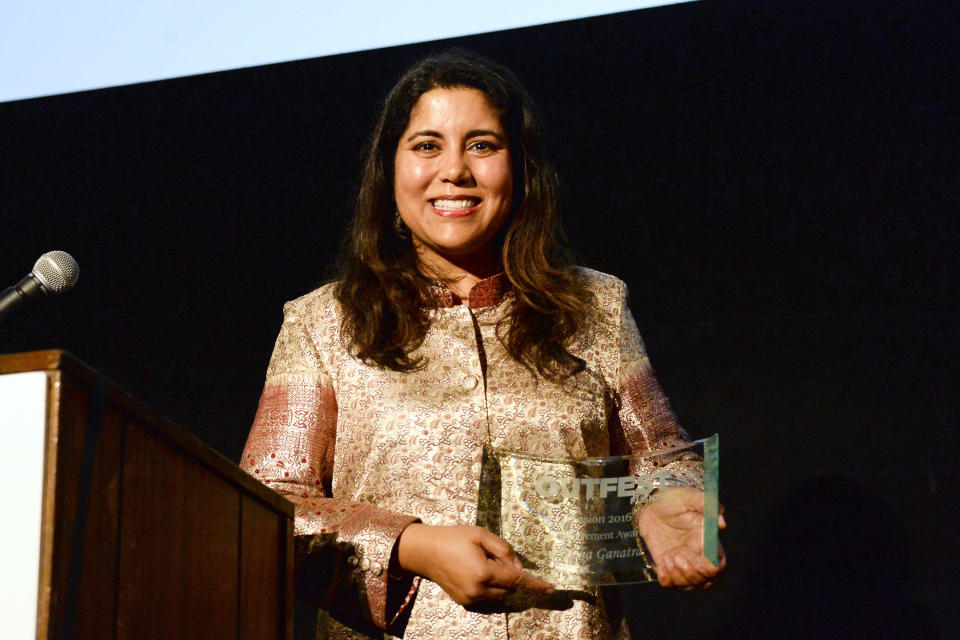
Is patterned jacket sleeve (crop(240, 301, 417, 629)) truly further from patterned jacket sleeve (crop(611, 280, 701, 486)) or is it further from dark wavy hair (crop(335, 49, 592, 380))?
patterned jacket sleeve (crop(611, 280, 701, 486))

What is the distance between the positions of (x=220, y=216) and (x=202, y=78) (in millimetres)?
350

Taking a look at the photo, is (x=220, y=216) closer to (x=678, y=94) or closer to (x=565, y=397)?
(x=678, y=94)

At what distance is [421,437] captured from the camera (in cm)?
139

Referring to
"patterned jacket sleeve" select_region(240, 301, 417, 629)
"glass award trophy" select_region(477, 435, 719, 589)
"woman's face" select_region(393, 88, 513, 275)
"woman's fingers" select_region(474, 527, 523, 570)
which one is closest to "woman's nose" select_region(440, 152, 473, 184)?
"woman's face" select_region(393, 88, 513, 275)

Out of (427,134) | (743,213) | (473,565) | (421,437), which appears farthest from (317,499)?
(743,213)

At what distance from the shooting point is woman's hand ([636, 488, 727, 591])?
1.18m

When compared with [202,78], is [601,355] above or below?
below

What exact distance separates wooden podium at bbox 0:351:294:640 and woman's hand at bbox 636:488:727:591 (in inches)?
16.9

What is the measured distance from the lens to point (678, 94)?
8.43ft

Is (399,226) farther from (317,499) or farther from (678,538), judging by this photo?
(678,538)

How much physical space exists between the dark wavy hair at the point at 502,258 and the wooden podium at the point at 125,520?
494 mm

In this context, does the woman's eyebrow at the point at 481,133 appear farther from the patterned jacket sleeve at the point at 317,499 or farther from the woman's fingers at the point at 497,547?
the woman's fingers at the point at 497,547

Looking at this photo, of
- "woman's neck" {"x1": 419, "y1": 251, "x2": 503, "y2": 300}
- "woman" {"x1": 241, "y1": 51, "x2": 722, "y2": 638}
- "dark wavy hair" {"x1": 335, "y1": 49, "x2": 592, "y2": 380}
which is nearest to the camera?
"woman" {"x1": 241, "y1": 51, "x2": 722, "y2": 638}


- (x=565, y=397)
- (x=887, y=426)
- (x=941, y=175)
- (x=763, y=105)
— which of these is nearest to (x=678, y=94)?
(x=763, y=105)
